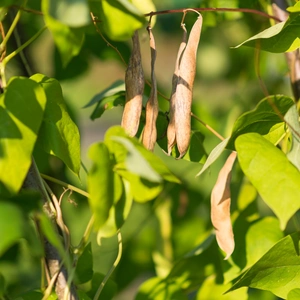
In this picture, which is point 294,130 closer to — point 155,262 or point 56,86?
point 56,86

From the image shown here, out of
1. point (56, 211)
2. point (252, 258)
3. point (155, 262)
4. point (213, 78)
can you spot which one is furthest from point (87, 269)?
point (213, 78)

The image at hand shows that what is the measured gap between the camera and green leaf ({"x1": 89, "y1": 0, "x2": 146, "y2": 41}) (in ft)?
1.42

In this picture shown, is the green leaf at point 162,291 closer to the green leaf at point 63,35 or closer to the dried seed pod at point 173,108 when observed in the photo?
the dried seed pod at point 173,108

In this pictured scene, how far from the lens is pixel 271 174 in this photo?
1.58 feet

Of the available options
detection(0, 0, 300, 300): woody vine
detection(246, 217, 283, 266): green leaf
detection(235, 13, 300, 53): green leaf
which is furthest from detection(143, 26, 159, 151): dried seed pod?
detection(246, 217, 283, 266): green leaf

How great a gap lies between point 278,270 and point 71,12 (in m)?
0.34

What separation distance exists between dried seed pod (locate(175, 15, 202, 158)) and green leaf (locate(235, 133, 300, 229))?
0.09 metres

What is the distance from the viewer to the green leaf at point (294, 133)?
50 cm

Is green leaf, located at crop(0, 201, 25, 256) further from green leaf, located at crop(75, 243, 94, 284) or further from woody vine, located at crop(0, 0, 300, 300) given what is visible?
green leaf, located at crop(75, 243, 94, 284)

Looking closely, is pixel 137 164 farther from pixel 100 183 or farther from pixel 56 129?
pixel 56 129

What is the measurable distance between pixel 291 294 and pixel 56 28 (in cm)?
34

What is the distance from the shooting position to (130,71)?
0.58 m

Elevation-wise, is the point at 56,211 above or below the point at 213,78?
above

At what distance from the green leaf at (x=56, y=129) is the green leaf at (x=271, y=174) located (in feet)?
0.56
